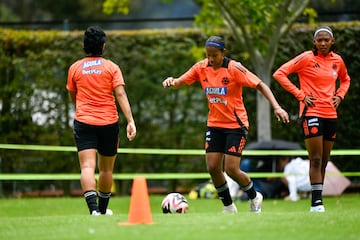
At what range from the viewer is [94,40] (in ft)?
35.3

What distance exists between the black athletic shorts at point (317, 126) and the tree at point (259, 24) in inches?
231

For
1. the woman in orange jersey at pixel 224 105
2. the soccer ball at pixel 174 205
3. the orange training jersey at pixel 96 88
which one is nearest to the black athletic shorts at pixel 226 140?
the woman in orange jersey at pixel 224 105

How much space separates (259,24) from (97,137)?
723 centimetres

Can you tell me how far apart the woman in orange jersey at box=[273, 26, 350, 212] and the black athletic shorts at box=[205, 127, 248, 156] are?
83 cm

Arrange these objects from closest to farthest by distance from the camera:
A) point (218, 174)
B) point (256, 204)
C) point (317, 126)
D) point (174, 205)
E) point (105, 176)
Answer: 1. point (105, 176)
2. point (317, 126)
3. point (218, 174)
4. point (256, 204)
5. point (174, 205)

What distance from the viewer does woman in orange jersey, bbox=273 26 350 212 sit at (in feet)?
37.3

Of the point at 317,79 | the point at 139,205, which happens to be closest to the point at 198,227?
the point at 139,205

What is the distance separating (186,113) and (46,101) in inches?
123

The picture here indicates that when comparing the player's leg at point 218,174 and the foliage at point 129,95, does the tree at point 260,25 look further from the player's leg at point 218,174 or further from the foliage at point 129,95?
the player's leg at point 218,174

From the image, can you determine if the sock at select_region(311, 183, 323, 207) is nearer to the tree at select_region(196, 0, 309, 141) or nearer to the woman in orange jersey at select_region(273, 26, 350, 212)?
the woman in orange jersey at select_region(273, 26, 350, 212)

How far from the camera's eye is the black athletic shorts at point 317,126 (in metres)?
11.3

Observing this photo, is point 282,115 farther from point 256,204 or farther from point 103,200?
point 103,200

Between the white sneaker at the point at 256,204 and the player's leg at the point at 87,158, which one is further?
the white sneaker at the point at 256,204

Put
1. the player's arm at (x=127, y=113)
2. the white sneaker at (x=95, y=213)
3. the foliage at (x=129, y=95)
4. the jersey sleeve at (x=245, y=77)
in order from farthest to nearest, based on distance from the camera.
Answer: the foliage at (x=129, y=95) < the jersey sleeve at (x=245, y=77) < the player's arm at (x=127, y=113) < the white sneaker at (x=95, y=213)
